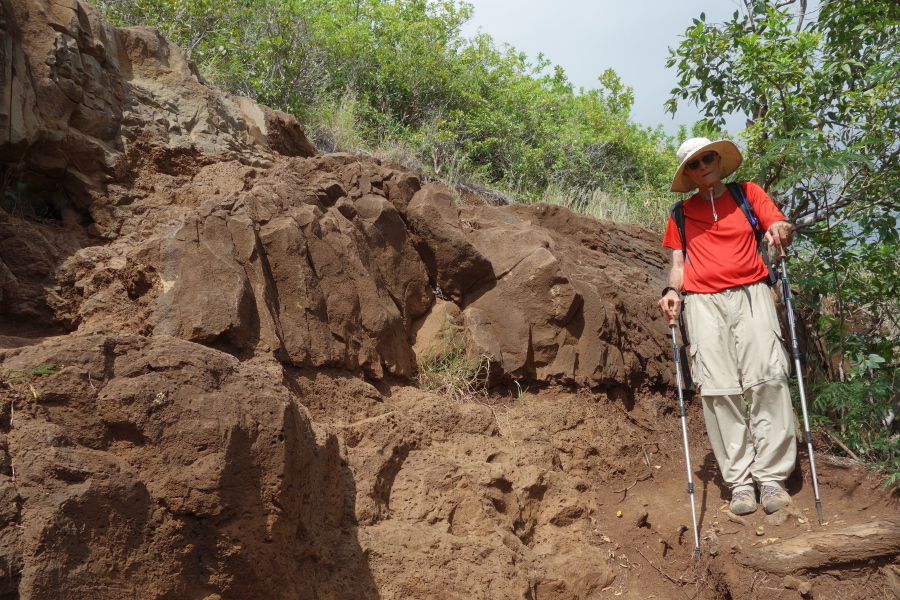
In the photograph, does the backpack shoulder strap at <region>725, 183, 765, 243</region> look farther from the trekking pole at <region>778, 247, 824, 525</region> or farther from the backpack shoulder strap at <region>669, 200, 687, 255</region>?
the backpack shoulder strap at <region>669, 200, 687, 255</region>

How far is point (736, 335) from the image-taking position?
17.2ft

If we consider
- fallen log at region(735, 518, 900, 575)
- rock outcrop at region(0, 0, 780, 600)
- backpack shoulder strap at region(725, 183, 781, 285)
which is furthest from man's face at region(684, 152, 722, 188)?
fallen log at region(735, 518, 900, 575)

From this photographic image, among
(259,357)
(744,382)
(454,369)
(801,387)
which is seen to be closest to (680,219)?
(744,382)

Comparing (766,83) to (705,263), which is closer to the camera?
(705,263)

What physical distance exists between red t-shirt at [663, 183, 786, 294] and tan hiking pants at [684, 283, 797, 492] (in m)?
0.08

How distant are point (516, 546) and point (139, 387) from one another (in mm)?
2452

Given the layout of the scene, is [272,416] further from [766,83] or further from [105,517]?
[766,83]

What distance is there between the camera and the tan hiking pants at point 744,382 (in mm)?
5066

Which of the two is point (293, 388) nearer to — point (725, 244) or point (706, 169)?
point (725, 244)

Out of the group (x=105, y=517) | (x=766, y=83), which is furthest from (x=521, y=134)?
(x=105, y=517)

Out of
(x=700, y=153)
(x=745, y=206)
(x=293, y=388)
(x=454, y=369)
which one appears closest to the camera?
(x=293, y=388)

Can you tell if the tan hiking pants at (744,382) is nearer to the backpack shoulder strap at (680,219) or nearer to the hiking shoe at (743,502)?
the hiking shoe at (743,502)

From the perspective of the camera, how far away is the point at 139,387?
3133 mm

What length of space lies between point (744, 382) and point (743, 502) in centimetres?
79
